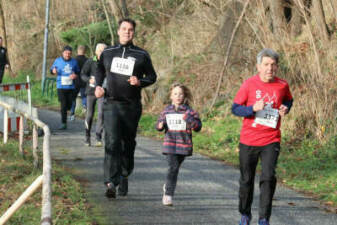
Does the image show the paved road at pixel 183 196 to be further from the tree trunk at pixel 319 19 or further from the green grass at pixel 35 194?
the tree trunk at pixel 319 19

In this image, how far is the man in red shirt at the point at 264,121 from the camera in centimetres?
612

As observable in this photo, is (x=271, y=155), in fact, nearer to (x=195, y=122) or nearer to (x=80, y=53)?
(x=195, y=122)

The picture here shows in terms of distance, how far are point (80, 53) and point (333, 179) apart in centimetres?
878

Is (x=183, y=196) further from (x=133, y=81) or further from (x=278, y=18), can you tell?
(x=278, y=18)

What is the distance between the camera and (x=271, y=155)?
616 cm

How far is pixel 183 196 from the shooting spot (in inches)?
311

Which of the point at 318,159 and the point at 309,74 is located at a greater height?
the point at 309,74

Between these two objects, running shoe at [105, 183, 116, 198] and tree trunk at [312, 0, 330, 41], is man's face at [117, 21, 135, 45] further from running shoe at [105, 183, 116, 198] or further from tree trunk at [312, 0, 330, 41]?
tree trunk at [312, 0, 330, 41]

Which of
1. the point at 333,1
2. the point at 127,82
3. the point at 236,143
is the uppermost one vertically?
the point at 333,1

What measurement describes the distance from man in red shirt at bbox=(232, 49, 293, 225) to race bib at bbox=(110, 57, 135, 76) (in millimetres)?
1660

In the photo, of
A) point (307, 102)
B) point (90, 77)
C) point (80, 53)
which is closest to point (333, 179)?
point (307, 102)

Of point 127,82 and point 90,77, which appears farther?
point 90,77

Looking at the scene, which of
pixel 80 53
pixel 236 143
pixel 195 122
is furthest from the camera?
pixel 80 53

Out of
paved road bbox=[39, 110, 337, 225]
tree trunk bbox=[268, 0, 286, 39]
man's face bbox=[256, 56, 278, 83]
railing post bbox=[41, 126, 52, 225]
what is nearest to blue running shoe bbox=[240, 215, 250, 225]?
paved road bbox=[39, 110, 337, 225]
